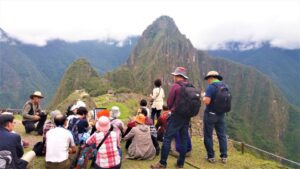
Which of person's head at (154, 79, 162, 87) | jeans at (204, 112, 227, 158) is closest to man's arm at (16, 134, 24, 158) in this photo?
jeans at (204, 112, 227, 158)

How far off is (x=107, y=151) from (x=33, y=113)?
17.7ft

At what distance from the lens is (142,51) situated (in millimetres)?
197375

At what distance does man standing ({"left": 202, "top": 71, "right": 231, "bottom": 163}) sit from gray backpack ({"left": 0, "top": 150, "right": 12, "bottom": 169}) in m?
5.19

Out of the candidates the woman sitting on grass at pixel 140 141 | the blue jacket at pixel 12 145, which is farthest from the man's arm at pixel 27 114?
the blue jacket at pixel 12 145

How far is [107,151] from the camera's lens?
288 inches

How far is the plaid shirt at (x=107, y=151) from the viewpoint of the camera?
23.8ft

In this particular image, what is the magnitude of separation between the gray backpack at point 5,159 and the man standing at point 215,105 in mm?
5193

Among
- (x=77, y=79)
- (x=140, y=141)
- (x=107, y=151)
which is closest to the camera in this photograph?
(x=107, y=151)

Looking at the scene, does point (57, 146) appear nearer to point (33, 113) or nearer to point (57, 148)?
point (57, 148)

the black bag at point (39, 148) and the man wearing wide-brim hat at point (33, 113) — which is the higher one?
the man wearing wide-brim hat at point (33, 113)

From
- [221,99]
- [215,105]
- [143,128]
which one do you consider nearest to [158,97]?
[143,128]

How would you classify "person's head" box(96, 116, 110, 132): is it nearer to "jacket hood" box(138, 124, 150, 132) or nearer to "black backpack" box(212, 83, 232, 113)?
"jacket hood" box(138, 124, 150, 132)

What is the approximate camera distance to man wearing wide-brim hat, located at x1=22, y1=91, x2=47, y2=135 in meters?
11.5

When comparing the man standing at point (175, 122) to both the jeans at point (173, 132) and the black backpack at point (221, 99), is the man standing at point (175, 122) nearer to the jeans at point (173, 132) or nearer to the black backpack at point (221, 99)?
the jeans at point (173, 132)
